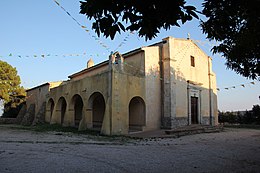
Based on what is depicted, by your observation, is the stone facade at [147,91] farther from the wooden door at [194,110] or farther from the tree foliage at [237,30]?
the tree foliage at [237,30]

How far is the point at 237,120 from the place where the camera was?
24047 mm

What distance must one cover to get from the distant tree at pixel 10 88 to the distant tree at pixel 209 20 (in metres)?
26.1

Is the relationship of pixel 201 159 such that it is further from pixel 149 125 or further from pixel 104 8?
pixel 149 125

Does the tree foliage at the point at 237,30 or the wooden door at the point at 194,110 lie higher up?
the tree foliage at the point at 237,30

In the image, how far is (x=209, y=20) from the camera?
4414mm

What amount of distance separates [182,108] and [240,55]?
1125 centimetres

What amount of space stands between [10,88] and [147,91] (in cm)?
1982

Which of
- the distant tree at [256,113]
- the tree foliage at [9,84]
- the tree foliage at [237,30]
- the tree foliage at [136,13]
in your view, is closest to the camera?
the tree foliage at [136,13]

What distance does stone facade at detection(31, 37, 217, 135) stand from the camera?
12.8 meters

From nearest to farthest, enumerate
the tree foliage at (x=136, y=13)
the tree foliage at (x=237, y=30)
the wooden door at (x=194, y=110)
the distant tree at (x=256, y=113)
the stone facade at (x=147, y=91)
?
the tree foliage at (x=136, y=13)
the tree foliage at (x=237, y=30)
the stone facade at (x=147, y=91)
the wooden door at (x=194, y=110)
the distant tree at (x=256, y=113)

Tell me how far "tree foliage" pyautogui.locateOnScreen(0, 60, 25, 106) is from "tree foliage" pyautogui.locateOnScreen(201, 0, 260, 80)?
1025 inches

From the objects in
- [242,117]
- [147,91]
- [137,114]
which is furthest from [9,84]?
[242,117]

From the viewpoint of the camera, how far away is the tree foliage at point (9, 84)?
24408 millimetres

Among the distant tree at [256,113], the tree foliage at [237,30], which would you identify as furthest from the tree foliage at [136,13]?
the distant tree at [256,113]
